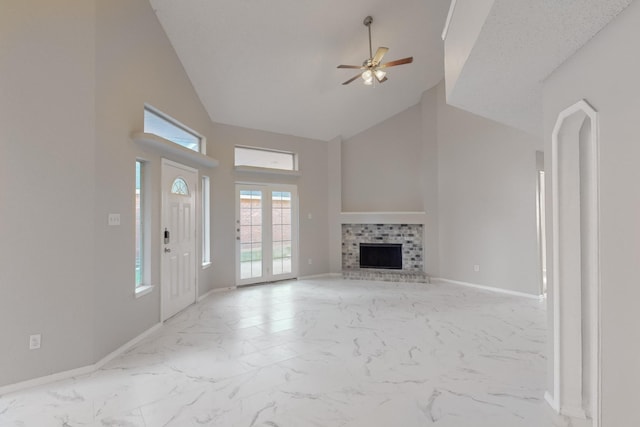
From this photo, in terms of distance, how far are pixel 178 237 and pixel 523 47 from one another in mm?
4014

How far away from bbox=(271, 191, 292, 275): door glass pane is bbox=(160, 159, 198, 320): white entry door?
1654 mm

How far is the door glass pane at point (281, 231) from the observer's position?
5.80 metres

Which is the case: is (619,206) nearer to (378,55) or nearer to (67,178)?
(378,55)

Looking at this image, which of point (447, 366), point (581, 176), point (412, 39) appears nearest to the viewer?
point (581, 176)

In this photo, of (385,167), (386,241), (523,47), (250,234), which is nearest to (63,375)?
(250,234)

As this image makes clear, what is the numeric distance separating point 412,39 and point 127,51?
153 inches

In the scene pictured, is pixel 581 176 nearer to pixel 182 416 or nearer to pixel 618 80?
pixel 618 80

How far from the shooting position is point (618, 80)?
133 cm

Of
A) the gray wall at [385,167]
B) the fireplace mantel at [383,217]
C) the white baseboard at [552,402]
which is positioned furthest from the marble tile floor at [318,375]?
the gray wall at [385,167]

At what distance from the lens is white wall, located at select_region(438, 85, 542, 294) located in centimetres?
473

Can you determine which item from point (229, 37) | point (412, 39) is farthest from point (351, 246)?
point (229, 37)

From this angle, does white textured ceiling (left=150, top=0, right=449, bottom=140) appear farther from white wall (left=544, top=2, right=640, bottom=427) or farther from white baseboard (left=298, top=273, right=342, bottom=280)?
white wall (left=544, top=2, right=640, bottom=427)

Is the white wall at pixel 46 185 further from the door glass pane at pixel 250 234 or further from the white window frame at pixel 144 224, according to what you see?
the door glass pane at pixel 250 234

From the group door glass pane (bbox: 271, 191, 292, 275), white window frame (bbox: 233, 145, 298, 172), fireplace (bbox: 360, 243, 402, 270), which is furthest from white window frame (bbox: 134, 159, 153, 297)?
fireplace (bbox: 360, 243, 402, 270)
